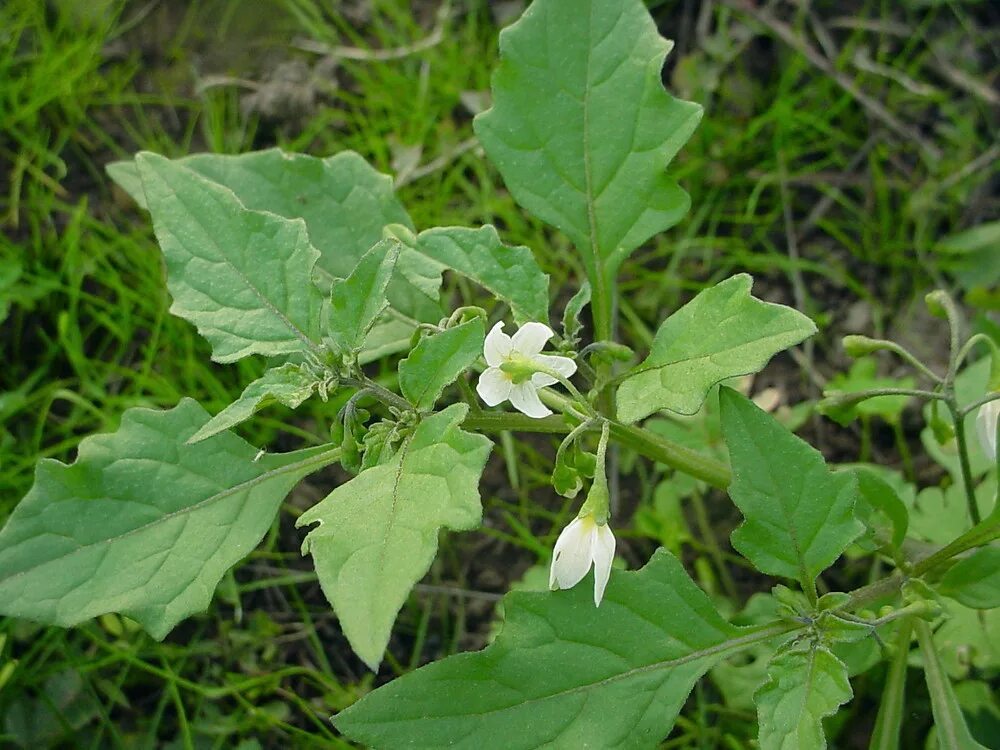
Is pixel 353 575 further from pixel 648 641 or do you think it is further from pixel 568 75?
pixel 568 75

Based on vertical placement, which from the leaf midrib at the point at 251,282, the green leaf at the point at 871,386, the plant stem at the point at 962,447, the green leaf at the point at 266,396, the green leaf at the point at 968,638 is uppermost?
the leaf midrib at the point at 251,282

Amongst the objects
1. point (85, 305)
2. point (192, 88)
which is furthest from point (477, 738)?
point (192, 88)

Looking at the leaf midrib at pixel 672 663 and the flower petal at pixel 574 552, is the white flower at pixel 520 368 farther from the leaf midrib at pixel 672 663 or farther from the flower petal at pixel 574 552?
the leaf midrib at pixel 672 663

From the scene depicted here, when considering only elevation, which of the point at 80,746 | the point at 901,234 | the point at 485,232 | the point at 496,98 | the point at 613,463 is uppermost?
the point at 496,98

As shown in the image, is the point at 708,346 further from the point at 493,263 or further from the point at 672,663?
the point at 672,663

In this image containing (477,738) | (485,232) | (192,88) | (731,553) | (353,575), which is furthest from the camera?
(192,88)

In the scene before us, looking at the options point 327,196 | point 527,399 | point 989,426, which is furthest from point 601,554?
point 327,196

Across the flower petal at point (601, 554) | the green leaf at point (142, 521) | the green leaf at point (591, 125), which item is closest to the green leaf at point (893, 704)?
the flower petal at point (601, 554)

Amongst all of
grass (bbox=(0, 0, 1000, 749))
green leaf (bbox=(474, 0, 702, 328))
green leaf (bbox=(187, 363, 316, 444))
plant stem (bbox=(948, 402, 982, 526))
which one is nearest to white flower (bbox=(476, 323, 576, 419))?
green leaf (bbox=(187, 363, 316, 444))
